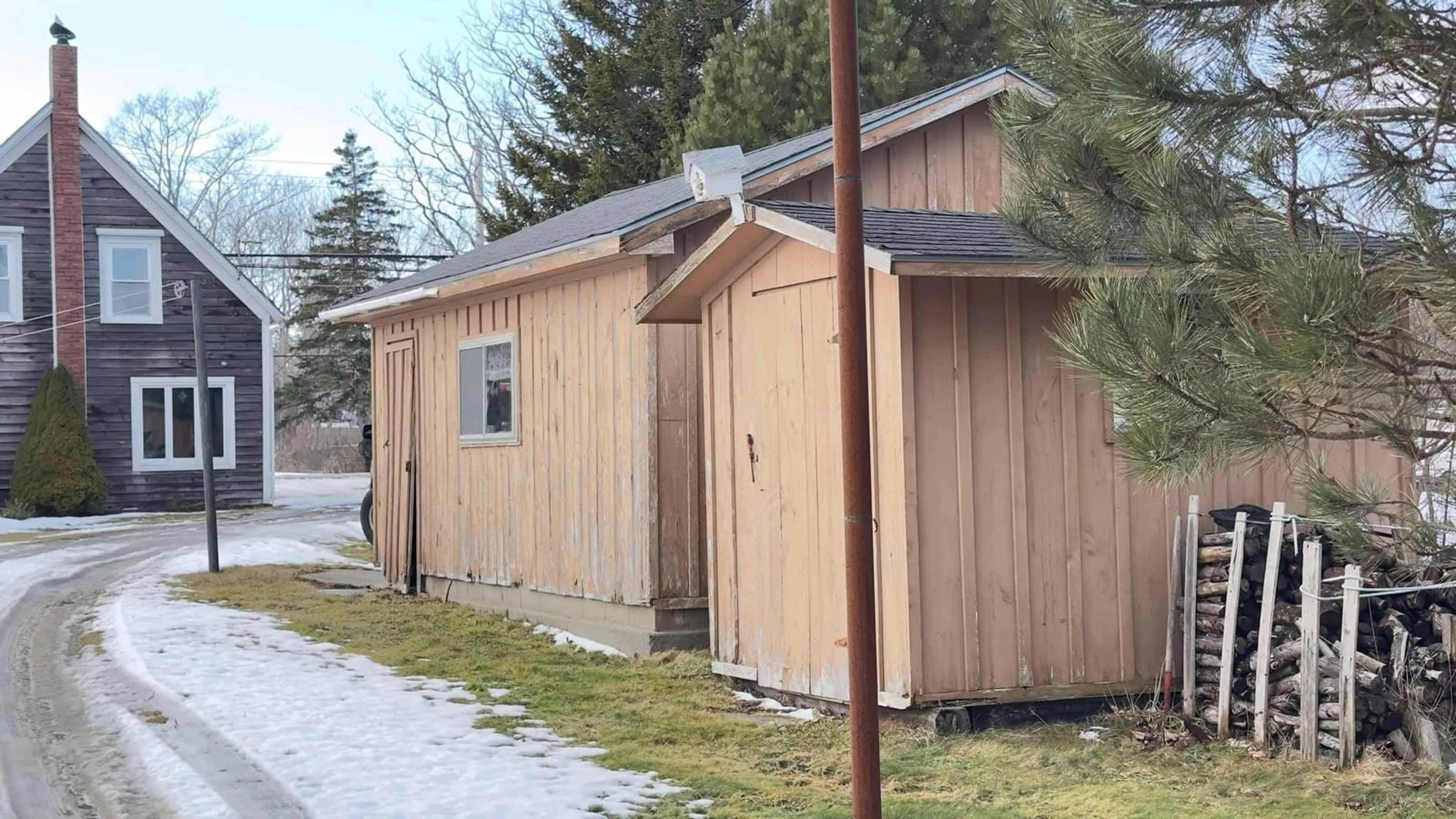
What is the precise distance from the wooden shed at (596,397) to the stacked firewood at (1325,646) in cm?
396

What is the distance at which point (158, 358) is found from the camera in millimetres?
25516

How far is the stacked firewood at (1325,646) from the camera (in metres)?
6.26

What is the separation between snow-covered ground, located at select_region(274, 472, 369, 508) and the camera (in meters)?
28.5

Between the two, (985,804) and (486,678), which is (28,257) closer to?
(486,678)

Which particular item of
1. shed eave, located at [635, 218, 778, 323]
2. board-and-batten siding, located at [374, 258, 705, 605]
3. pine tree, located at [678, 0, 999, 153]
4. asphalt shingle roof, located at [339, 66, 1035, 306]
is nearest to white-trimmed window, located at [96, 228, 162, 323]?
pine tree, located at [678, 0, 999, 153]

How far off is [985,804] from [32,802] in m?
4.19

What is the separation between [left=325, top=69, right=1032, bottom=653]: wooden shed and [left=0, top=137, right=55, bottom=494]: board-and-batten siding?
1402cm

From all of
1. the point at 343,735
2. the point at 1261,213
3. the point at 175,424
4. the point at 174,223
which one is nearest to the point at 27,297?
the point at 174,223

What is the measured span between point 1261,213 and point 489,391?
351 inches

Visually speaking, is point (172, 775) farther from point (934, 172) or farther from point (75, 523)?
point (75, 523)

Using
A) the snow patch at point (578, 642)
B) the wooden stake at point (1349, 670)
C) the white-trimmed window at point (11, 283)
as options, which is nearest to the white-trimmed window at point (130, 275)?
the white-trimmed window at point (11, 283)

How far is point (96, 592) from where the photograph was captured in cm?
1345

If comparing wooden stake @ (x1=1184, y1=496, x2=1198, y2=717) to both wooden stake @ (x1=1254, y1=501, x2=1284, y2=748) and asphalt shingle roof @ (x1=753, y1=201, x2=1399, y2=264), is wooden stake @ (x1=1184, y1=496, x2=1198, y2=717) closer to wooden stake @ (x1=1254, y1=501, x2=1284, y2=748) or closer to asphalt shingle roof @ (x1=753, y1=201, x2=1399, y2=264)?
wooden stake @ (x1=1254, y1=501, x2=1284, y2=748)

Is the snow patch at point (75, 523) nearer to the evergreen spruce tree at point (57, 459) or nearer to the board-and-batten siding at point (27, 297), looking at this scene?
the evergreen spruce tree at point (57, 459)
